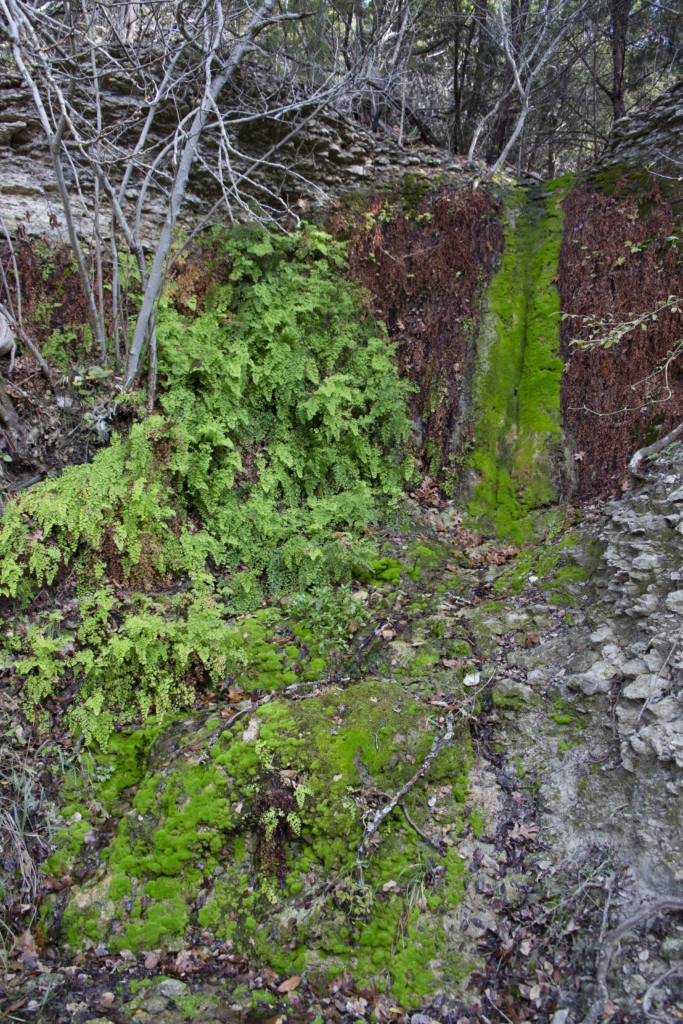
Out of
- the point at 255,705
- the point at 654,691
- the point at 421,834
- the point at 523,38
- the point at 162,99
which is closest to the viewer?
the point at 654,691

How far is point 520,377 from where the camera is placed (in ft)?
26.0

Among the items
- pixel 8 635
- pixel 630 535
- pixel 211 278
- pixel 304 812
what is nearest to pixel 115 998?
pixel 304 812

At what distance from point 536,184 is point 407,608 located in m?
7.84

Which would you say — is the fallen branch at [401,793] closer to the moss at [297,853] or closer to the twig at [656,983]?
the moss at [297,853]

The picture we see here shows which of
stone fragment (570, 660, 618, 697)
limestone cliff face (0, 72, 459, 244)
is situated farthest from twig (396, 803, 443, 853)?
limestone cliff face (0, 72, 459, 244)

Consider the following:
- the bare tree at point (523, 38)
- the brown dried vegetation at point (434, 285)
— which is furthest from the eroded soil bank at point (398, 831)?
the bare tree at point (523, 38)

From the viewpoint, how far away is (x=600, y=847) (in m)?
3.46

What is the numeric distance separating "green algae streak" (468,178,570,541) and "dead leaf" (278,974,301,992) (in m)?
4.71

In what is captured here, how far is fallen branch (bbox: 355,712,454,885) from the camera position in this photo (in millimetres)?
3754

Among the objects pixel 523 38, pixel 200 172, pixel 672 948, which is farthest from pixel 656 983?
pixel 523 38

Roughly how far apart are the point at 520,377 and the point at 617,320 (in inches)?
52.7

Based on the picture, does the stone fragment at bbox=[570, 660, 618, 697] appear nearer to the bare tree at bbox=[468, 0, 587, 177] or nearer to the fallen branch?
the fallen branch

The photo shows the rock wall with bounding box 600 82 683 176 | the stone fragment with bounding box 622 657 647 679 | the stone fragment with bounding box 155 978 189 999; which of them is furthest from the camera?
the rock wall with bounding box 600 82 683 176

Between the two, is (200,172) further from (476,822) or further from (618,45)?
(476,822)
